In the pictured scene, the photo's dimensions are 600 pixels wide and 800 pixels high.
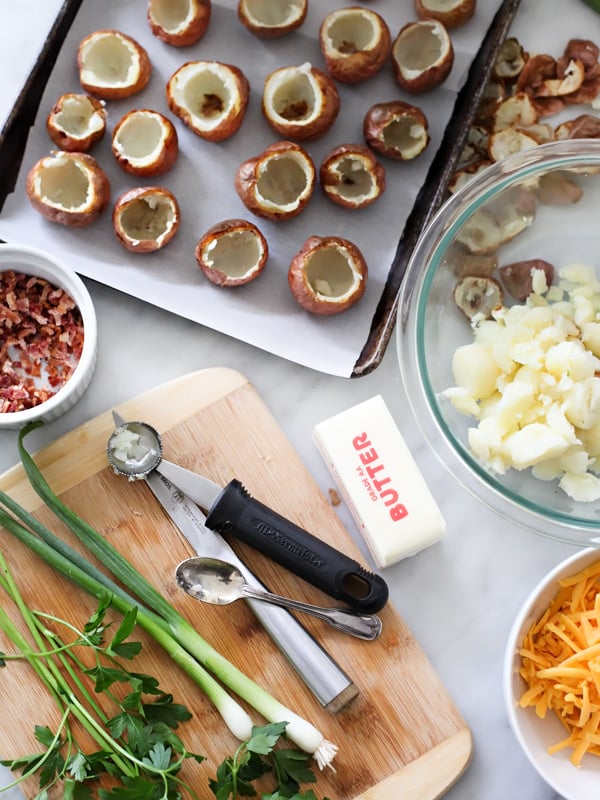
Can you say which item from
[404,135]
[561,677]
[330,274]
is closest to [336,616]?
[561,677]

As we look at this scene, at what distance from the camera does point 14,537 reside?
171cm

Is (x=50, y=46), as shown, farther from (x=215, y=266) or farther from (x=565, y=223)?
(x=565, y=223)

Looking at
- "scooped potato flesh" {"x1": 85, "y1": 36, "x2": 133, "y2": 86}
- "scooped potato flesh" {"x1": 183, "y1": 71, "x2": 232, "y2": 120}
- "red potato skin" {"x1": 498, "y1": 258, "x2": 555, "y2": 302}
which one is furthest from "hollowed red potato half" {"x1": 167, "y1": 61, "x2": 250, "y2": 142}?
"red potato skin" {"x1": 498, "y1": 258, "x2": 555, "y2": 302}

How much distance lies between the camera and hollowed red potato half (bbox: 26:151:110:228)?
1.71m

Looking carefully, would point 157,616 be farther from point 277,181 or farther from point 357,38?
point 357,38

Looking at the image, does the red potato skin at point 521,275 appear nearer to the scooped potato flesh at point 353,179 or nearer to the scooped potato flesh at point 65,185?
the scooped potato flesh at point 353,179

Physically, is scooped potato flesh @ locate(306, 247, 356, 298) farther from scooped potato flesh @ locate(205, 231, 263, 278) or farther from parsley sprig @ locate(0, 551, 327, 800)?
parsley sprig @ locate(0, 551, 327, 800)

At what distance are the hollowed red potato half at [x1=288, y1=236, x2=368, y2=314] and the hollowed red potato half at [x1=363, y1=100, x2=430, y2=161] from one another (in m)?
0.21

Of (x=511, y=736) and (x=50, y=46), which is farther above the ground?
(x=50, y=46)

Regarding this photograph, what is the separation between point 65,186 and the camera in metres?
1.78

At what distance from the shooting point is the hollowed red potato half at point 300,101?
1.77 m

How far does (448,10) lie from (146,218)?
72cm

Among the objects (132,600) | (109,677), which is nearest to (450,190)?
(132,600)

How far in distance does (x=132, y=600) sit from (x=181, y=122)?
939 millimetres
